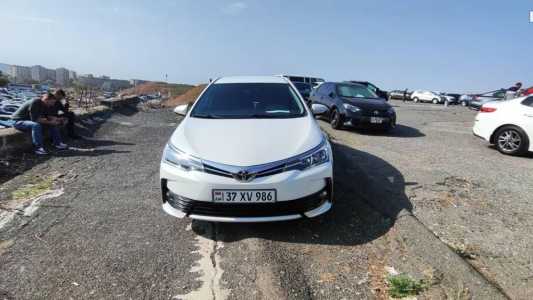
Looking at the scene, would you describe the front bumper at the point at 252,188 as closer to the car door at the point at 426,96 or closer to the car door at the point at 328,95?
the car door at the point at 328,95

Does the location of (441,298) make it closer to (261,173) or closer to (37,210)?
(261,173)

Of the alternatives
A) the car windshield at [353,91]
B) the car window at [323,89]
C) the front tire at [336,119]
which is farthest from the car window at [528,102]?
the car window at [323,89]

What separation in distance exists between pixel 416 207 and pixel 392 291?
1.69 metres

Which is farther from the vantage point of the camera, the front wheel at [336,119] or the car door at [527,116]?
the front wheel at [336,119]

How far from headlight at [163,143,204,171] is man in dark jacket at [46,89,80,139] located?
4916 mm

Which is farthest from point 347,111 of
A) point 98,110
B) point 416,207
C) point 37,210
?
point 98,110

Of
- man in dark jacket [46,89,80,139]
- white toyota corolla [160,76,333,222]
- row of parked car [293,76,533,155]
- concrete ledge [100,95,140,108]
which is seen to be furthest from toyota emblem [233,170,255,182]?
concrete ledge [100,95,140,108]

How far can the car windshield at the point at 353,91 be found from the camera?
9.96 meters

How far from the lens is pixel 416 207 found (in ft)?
12.5

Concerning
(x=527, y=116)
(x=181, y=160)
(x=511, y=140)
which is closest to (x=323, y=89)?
(x=511, y=140)

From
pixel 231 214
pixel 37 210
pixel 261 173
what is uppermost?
pixel 261 173

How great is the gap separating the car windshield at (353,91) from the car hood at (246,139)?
648cm

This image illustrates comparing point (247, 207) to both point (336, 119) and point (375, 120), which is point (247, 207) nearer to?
point (375, 120)

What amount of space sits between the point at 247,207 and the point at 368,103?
23.3ft
